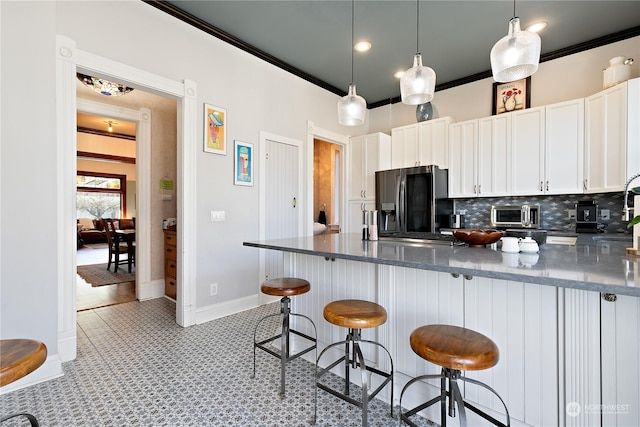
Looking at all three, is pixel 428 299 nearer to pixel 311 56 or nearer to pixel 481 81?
pixel 311 56

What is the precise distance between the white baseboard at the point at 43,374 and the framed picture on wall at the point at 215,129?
206 centimetres

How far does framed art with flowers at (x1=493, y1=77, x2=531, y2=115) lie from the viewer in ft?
11.8

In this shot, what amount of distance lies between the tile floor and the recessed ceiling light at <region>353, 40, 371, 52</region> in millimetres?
3260

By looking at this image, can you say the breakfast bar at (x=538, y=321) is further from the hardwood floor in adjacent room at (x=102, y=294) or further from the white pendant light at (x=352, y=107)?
the hardwood floor in adjacent room at (x=102, y=294)

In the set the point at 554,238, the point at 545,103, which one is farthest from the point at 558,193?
the point at 545,103

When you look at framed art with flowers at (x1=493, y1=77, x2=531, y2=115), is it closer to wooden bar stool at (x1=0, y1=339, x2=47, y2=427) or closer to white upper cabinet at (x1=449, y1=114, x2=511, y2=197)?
white upper cabinet at (x1=449, y1=114, x2=511, y2=197)

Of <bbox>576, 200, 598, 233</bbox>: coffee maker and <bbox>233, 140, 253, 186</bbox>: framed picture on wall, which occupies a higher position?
<bbox>233, 140, 253, 186</bbox>: framed picture on wall

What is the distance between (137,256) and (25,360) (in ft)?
10.0

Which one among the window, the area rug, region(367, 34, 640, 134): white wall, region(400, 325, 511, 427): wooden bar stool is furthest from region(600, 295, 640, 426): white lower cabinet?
the window

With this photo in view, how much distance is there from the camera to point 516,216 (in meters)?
3.60

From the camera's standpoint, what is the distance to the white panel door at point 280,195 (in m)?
3.67

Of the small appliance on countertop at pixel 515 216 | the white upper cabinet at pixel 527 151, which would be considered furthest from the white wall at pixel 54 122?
the small appliance on countertop at pixel 515 216

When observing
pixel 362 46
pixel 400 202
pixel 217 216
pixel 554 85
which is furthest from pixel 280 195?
pixel 554 85

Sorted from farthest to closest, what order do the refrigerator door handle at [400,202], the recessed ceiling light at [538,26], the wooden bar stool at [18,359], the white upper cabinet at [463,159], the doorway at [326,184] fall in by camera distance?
the doorway at [326,184], the refrigerator door handle at [400,202], the white upper cabinet at [463,159], the recessed ceiling light at [538,26], the wooden bar stool at [18,359]
